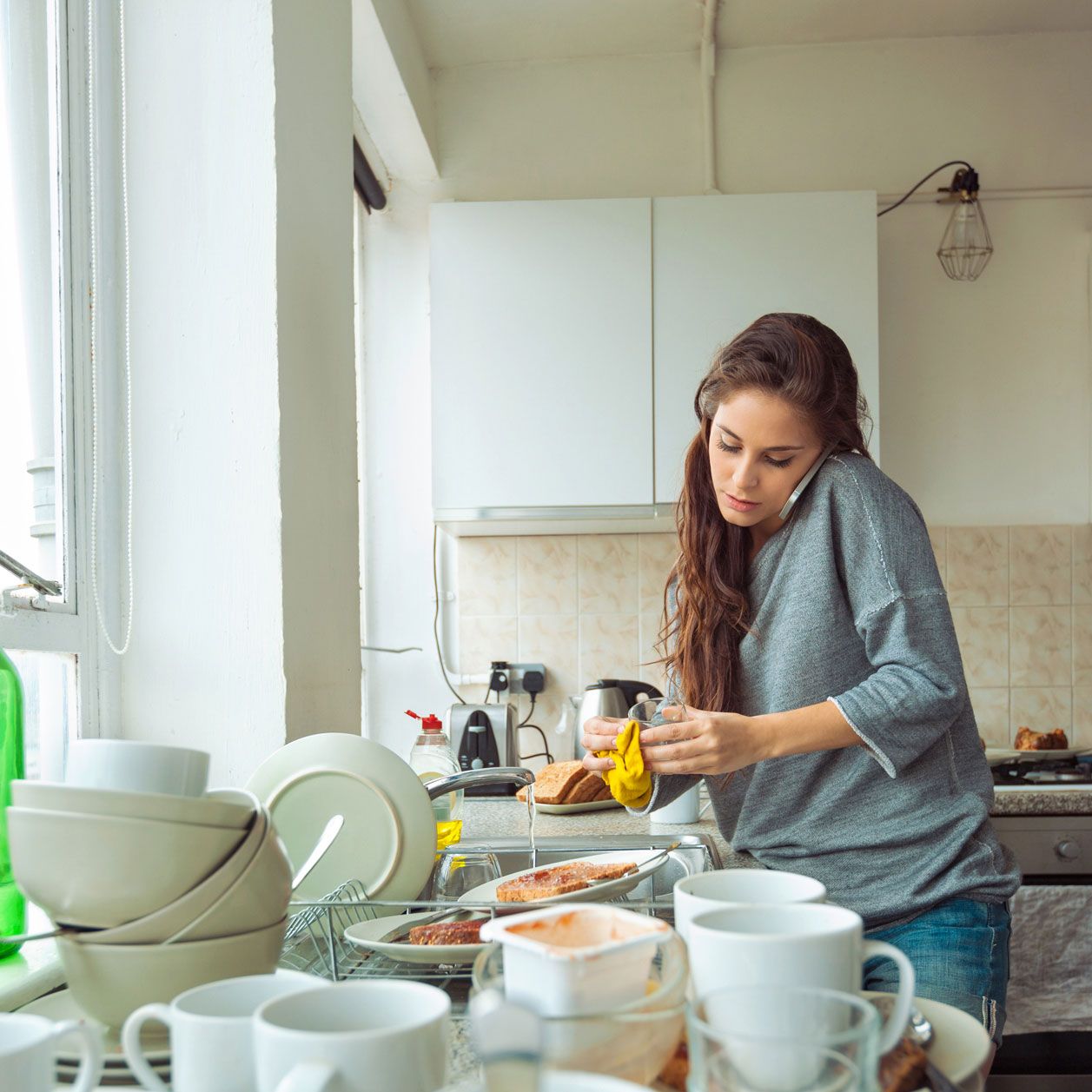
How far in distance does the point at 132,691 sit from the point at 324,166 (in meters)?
0.80

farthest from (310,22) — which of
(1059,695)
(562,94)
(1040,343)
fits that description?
(1059,695)

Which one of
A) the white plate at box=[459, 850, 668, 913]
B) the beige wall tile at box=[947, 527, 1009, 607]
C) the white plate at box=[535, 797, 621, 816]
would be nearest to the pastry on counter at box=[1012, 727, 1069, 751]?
the beige wall tile at box=[947, 527, 1009, 607]

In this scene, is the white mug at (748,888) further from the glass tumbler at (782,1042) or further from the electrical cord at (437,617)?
the electrical cord at (437,617)

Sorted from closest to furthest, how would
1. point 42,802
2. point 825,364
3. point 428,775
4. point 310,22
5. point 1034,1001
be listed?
point 42,802 < point 825,364 < point 310,22 < point 428,775 < point 1034,1001

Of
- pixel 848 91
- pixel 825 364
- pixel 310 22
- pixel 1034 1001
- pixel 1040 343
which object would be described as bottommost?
pixel 1034 1001

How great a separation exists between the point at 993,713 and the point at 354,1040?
2.74 m

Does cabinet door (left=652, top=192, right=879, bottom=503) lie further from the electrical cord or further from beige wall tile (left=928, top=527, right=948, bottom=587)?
the electrical cord

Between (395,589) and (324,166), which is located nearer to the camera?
(324,166)

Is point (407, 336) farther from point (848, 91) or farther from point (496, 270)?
point (848, 91)

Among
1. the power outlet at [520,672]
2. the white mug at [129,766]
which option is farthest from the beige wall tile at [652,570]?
the white mug at [129,766]

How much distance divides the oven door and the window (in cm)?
179

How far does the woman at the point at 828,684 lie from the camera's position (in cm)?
117

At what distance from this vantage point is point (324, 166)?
1.65 meters

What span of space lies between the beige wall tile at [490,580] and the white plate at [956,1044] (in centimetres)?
235
